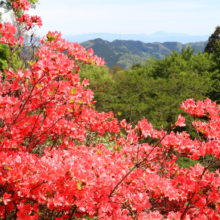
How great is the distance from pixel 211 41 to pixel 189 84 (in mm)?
19728

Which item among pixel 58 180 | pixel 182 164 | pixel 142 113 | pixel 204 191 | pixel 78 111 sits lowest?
pixel 182 164

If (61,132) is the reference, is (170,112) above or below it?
below

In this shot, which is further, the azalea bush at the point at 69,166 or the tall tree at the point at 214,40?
the tall tree at the point at 214,40

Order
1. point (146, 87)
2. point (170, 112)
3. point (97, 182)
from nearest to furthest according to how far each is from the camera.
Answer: point (97, 182) < point (170, 112) < point (146, 87)

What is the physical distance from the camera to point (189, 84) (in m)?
11.9

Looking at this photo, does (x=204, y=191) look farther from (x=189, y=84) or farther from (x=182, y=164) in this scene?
(x=189, y=84)

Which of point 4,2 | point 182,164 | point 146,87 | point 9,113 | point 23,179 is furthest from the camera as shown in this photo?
point 146,87

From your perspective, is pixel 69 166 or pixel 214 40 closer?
pixel 69 166

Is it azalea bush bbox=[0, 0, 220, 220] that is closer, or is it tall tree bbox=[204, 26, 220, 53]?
azalea bush bbox=[0, 0, 220, 220]

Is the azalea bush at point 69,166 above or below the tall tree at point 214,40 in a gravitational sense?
below

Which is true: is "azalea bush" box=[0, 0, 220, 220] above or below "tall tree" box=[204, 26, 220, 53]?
below

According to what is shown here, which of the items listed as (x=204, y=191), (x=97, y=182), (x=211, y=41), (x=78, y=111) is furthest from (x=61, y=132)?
(x=211, y=41)

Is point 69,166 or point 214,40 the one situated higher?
point 214,40

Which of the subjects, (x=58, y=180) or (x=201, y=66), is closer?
(x=58, y=180)
